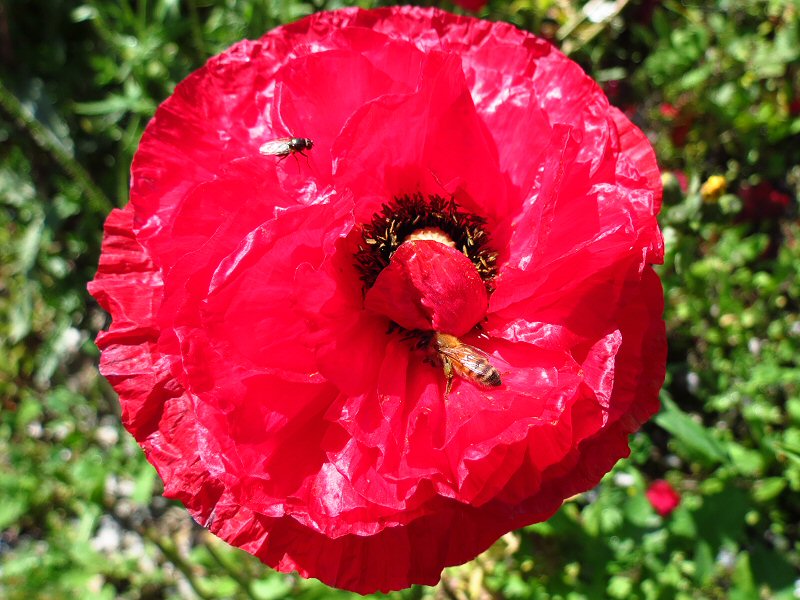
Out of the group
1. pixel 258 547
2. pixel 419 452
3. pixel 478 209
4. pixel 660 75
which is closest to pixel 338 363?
pixel 419 452

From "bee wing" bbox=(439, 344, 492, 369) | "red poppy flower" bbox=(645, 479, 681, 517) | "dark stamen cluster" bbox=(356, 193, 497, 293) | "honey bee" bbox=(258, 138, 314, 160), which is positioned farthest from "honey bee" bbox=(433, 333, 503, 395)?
"red poppy flower" bbox=(645, 479, 681, 517)

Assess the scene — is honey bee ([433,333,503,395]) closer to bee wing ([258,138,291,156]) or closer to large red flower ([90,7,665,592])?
large red flower ([90,7,665,592])

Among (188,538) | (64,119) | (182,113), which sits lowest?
(188,538)

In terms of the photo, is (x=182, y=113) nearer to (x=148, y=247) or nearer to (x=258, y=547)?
(x=148, y=247)

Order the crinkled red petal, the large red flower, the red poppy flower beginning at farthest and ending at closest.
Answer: the red poppy flower, the crinkled red petal, the large red flower

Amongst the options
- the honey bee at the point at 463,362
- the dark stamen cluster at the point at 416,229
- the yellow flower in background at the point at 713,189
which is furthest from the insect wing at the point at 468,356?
the yellow flower in background at the point at 713,189

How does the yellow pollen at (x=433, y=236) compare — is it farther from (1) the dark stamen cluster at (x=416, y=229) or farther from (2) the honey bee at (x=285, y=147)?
(2) the honey bee at (x=285, y=147)

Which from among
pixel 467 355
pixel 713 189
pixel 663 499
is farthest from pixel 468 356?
pixel 663 499
